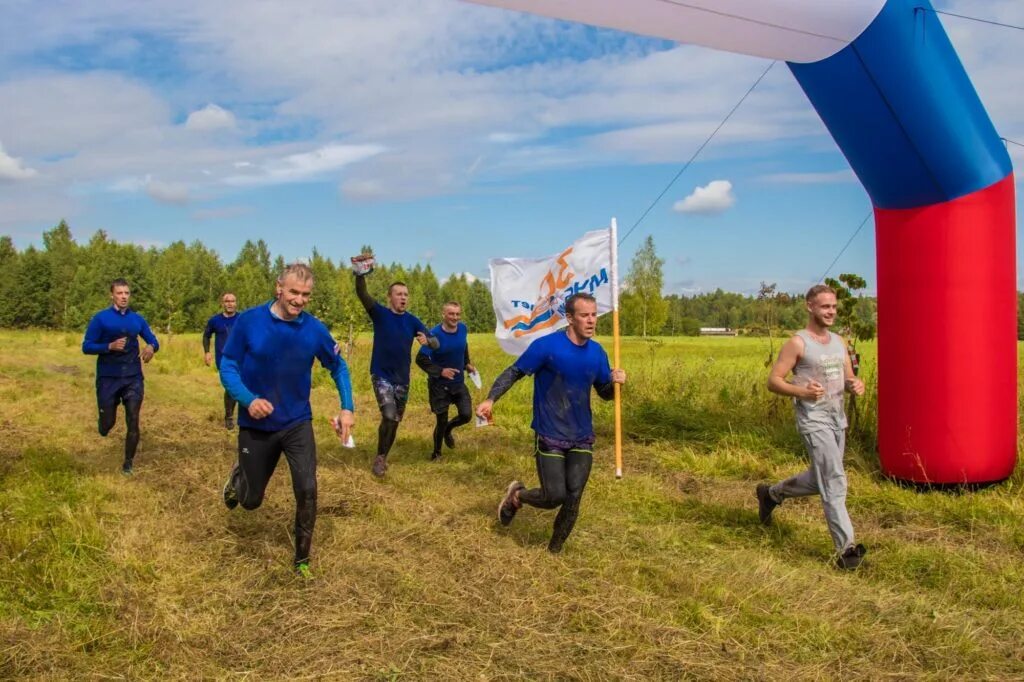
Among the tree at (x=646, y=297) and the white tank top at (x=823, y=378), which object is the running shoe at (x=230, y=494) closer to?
the white tank top at (x=823, y=378)

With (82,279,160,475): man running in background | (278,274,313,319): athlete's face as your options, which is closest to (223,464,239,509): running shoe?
(278,274,313,319): athlete's face

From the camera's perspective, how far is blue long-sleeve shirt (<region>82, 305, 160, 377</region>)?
9.08m

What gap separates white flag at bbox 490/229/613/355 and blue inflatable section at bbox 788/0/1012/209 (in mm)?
2858

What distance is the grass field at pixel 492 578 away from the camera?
427 cm

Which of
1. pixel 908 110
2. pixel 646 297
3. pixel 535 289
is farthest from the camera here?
pixel 646 297

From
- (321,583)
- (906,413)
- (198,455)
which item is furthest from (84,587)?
(906,413)

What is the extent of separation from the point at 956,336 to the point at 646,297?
53179 millimetres

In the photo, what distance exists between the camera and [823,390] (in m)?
5.90

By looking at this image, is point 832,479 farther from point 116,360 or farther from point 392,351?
point 116,360

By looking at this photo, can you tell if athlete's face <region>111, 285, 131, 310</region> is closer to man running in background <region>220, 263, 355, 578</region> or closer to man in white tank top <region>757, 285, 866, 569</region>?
man running in background <region>220, 263, 355, 578</region>

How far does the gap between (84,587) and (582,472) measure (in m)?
3.41

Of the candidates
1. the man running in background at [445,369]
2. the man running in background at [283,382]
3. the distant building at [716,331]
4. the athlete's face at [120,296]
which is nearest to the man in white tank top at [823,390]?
the man running in background at [283,382]

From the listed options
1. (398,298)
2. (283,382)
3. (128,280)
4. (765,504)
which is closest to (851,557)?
(765,504)

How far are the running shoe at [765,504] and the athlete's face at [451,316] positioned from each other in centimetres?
452
